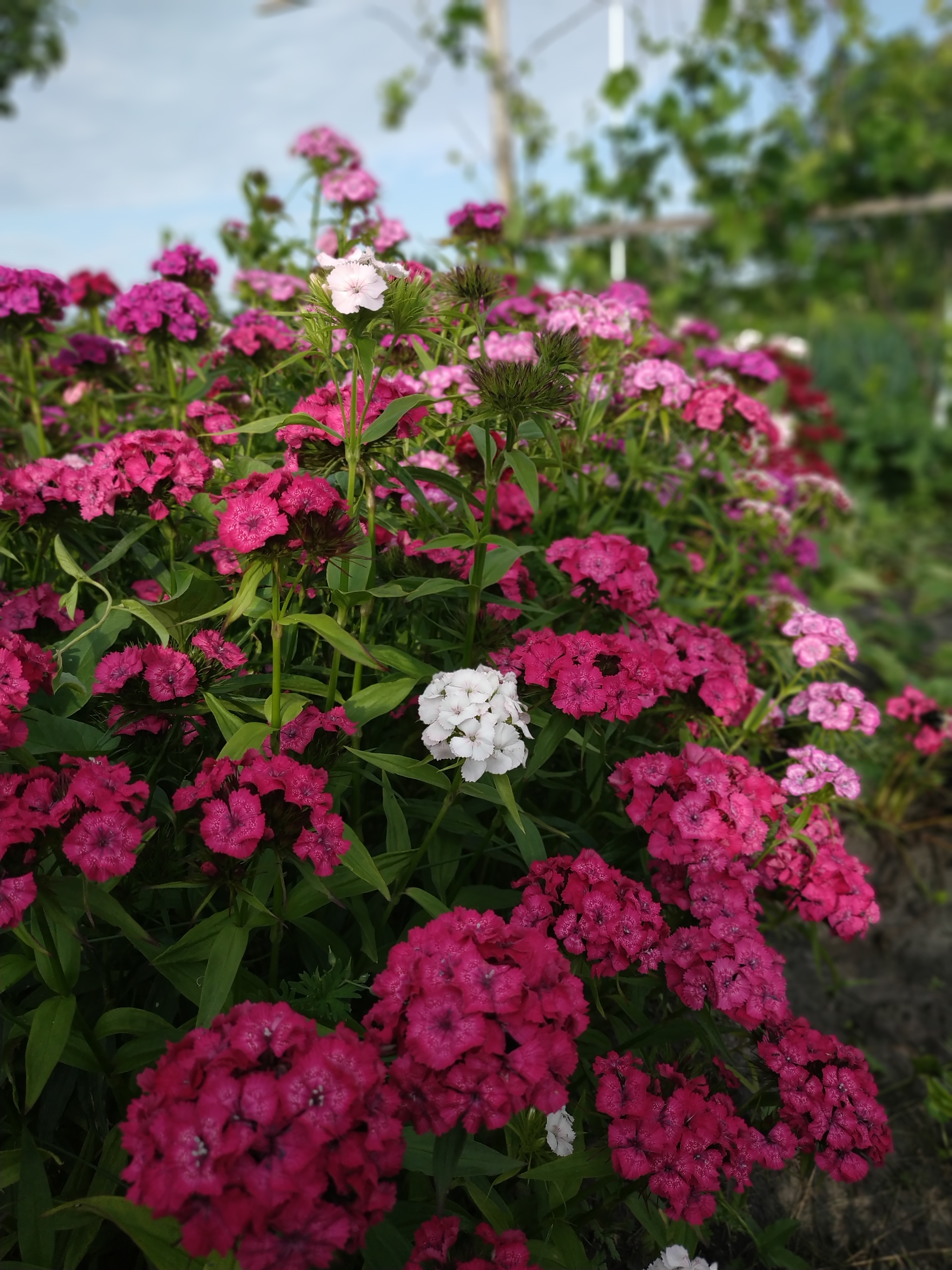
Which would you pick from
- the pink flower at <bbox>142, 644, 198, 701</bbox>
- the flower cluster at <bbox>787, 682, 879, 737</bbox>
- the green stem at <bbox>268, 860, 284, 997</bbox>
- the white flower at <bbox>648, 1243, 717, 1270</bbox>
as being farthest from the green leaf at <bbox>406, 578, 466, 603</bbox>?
the white flower at <bbox>648, 1243, 717, 1270</bbox>

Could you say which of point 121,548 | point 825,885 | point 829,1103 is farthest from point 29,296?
point 829,1103

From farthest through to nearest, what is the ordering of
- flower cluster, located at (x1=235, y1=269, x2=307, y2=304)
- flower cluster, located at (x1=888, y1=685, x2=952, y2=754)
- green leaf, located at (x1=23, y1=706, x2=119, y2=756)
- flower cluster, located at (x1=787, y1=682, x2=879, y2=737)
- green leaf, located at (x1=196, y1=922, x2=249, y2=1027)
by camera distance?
1. flower cluster, located at (x1=888, y1=685, x2=952, y2=754)
2. flower cluster, located at (x1=235, y1=269, x2=307, y2=304)
3. flower cluster, located at (x1=787, y1=682, x2=879, y2=737)
4. green leaf, located at (x1=23, y1=706, x2=119, y2=756)
5. green leaf, located at (x1=196, y1=922, x2=249, y2=1027)

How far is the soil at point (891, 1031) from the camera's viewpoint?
1821mm

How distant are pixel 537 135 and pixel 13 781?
9.81 m

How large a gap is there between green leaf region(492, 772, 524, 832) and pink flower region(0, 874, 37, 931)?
644mm

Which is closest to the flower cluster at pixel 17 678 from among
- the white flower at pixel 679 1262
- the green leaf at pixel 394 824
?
the green leaf at pixel 394 824

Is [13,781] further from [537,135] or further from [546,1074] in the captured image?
[537,135]

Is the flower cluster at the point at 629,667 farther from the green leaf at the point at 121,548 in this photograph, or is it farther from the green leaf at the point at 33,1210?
the green leaf at the point at 33,1210

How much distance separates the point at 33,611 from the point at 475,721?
87 centimetres

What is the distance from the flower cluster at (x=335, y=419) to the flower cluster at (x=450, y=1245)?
3.67ft

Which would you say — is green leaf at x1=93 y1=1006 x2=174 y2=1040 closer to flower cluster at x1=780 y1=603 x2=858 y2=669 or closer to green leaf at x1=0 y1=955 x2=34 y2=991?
green leaf at x1=0 y1=955 x2=34 y2=991

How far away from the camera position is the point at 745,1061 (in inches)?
62.3

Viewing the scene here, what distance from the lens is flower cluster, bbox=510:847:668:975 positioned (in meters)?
1.36

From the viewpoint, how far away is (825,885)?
1724 mm
